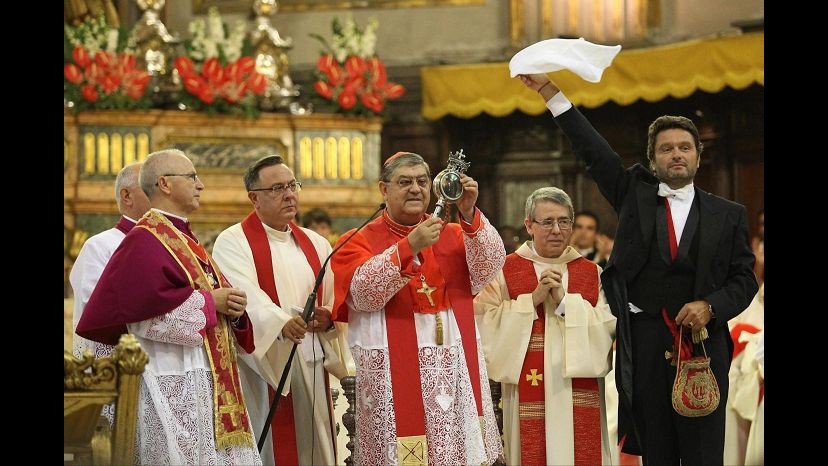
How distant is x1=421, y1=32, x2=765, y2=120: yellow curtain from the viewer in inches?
424

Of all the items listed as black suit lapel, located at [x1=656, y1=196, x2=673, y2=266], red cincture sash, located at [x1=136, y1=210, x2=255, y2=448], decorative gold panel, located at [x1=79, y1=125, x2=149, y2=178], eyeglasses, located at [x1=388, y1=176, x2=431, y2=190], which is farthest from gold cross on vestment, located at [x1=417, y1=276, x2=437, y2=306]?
decorative gold panel, located at [x1=79, y1=125, x2=149, y2=178]

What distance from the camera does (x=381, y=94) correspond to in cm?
1056

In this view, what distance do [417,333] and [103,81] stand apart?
216 inches

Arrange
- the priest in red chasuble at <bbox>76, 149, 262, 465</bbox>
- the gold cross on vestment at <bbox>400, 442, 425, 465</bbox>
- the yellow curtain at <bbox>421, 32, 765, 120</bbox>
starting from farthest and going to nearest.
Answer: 1. the yellow curtain at <bbox>421, 32, 765, 120</bbox>
2. the gold cross on vestment at <bbox>400, 442, 425, 465</bbox>
3. the priest in red chasuble at <bbox>76, 149, 262, 465</bbox>

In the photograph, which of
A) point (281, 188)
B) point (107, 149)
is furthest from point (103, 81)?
point (281, 188)

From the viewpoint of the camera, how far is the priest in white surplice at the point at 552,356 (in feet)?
19.4

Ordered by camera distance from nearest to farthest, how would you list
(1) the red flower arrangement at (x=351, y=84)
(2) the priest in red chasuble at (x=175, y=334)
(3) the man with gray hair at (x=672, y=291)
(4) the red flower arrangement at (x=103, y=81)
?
(2) the priest in red chasuble at (x=175, y=334), (3) the man with gray hair at (x=672, y=291), (4) the red flower arrangement at (x=103, y=81), (1) the red flower arrangement at (x=351, y=84)

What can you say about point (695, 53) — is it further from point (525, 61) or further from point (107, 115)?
point (525, 61)

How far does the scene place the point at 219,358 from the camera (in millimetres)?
4988

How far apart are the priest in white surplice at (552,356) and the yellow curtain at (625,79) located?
5.31m

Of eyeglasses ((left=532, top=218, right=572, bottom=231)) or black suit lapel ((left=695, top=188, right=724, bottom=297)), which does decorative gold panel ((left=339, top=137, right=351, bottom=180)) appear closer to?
eyeglasses ((left=532, top=218, right=572, bottom=231))

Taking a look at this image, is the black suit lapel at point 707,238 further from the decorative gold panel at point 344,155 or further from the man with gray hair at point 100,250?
the decorative gold panel at point 344,155

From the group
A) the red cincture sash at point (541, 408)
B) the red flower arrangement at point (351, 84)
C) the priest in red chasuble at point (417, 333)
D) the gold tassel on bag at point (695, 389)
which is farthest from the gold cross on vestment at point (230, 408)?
the red flower arrangement at point (351, 84)

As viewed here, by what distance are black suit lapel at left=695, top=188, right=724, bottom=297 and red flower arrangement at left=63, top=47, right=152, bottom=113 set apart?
6.13 m
